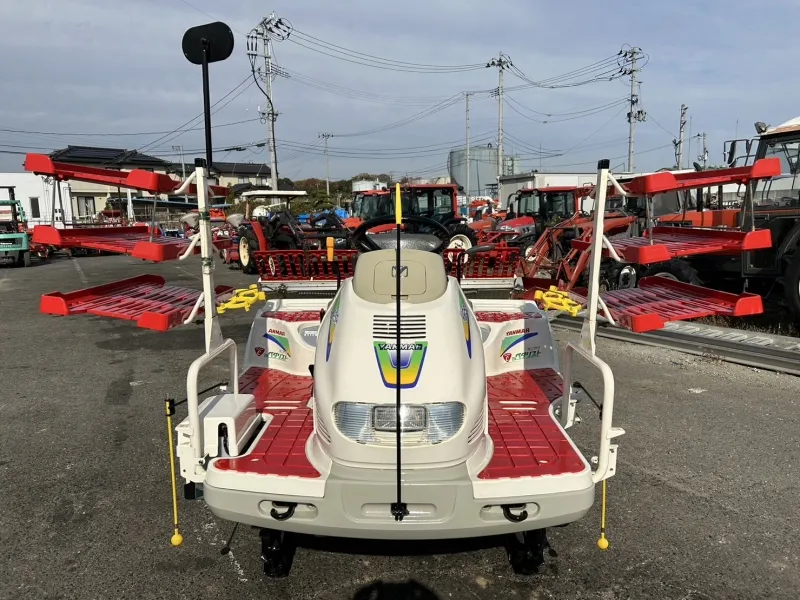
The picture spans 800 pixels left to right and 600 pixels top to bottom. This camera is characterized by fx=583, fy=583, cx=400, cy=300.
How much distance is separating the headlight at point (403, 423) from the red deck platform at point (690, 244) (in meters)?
1.28

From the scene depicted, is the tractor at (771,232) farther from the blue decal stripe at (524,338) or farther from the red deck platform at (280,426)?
the red deck platform at (280,426)

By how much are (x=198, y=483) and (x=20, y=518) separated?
143 centimetres

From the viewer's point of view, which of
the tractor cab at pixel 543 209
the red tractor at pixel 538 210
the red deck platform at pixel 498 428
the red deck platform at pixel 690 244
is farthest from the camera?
the tractor cab at pixel 543 209

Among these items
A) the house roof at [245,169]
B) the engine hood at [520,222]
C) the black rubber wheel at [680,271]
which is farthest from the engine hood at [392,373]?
the house roof at [245,169]

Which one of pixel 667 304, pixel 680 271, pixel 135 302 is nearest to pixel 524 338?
pixel 667 304

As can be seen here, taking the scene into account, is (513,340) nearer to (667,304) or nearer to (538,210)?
(667,304)

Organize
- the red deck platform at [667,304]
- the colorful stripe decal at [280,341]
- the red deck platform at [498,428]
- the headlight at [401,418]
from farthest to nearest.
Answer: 1. the colorful stripe decal at [280,341]
2. the red deck platform at [667,304]
3. the red deck platform at [498,428]
4. the headlight at [401,418]

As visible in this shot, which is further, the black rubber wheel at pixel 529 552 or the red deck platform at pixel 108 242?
the red deck platform at pixel 108 242

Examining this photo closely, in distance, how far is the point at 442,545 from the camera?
120 inches

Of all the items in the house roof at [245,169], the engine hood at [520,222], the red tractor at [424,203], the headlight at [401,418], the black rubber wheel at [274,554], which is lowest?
the black rubber wheel at [274,554]

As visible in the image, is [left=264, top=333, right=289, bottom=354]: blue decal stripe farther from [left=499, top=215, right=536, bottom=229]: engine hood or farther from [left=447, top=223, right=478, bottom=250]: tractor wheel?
[left=499, top=215, right=536, bottom=229]: engine hood

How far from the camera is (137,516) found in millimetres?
3354

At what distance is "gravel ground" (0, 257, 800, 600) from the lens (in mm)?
2729

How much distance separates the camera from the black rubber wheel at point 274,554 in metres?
2.73
